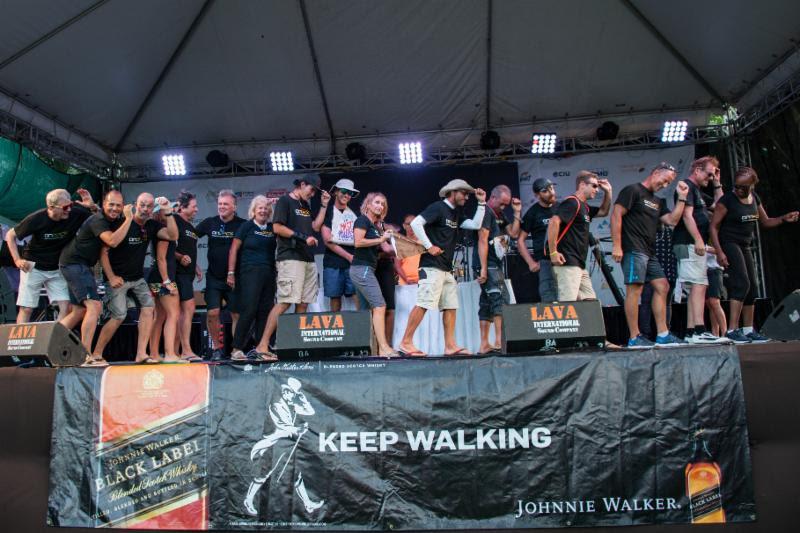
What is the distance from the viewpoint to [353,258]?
5484 mm

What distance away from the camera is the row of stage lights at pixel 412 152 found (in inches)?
374

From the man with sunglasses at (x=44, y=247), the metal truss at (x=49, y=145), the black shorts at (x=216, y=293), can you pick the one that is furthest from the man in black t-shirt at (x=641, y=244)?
the metal truss at (x=49, y=145)

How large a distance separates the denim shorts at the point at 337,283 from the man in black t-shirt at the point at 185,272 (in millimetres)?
1362

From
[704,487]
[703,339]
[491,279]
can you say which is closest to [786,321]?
[703,339]

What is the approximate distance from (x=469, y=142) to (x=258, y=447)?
7.39 metres

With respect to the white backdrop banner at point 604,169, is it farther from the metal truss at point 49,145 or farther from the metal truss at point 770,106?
the metal truss at point 49,145

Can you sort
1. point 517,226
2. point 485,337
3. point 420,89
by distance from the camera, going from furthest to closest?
point 420,89 < point 517,226 < point 485,337

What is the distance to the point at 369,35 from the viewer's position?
28.2 feet

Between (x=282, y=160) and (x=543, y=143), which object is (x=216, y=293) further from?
(x=543, y=143)

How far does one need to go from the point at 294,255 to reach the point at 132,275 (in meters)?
1.49

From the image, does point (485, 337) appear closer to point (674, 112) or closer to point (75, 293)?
point (75, 293)

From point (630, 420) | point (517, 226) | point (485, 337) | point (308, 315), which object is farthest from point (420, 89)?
point (630, 420)

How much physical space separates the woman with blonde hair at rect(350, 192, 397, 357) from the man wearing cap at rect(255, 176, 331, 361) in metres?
0.45

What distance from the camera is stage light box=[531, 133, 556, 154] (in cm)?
978
